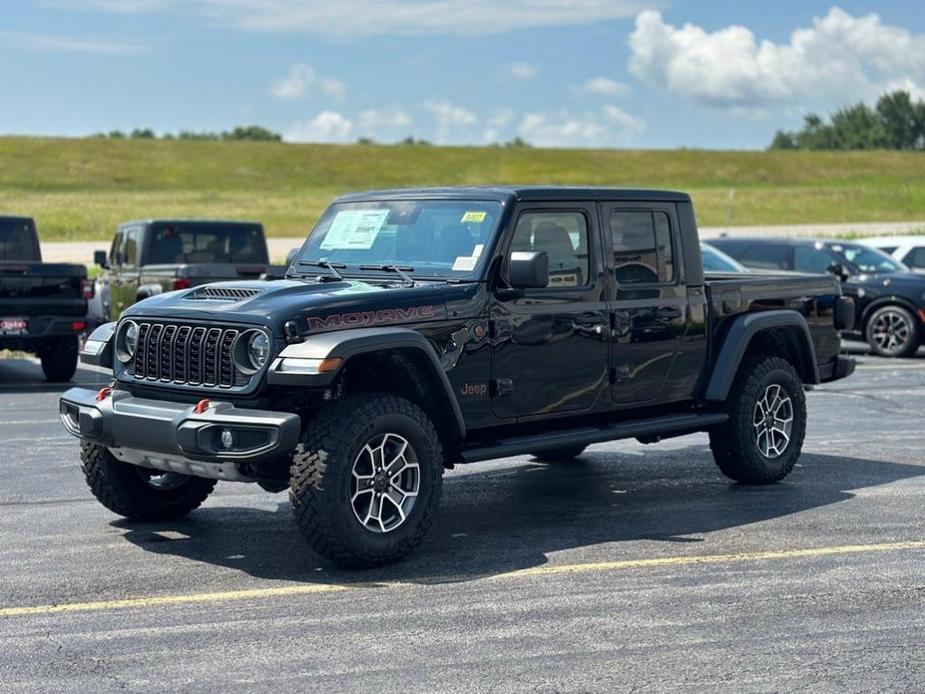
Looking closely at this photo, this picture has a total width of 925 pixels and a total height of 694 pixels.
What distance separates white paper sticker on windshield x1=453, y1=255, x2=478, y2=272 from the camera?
782 centimetres

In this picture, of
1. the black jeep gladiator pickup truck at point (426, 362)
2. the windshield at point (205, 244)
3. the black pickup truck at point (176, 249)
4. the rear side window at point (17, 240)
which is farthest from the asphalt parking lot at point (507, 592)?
the windshield at point (205, 244)

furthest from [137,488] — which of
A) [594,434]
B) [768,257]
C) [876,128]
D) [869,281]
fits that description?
[876,128]

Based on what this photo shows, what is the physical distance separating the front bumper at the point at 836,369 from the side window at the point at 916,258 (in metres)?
14.0

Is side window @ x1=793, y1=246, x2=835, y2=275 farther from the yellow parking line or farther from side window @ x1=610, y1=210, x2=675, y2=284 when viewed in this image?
the yellow parking line

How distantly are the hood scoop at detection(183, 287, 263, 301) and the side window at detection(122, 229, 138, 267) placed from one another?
12.1m

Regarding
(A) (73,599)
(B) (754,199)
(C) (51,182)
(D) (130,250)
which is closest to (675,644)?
(A) (73,599)

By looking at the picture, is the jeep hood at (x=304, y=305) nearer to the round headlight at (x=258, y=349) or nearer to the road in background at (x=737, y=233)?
the round headlight at (x=258, y=349)

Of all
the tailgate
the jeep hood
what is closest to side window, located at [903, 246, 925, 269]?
the tailgate

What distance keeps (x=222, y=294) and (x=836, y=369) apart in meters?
4.84

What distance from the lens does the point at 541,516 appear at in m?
8.54

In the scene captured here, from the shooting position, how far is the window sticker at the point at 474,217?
8.03 meters

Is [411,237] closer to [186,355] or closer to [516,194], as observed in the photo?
[516,194]

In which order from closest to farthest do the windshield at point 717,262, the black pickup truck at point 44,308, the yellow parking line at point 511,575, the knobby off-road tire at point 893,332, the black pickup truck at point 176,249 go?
1. the yellow parking line at point 511,575
2. the black pickup truck at point 44,308
3. the windshield at point 717,262
4. the black pickup truck at point 176,249
5. the knobby off-road tire at point 893,332

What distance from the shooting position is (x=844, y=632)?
19.7ft
